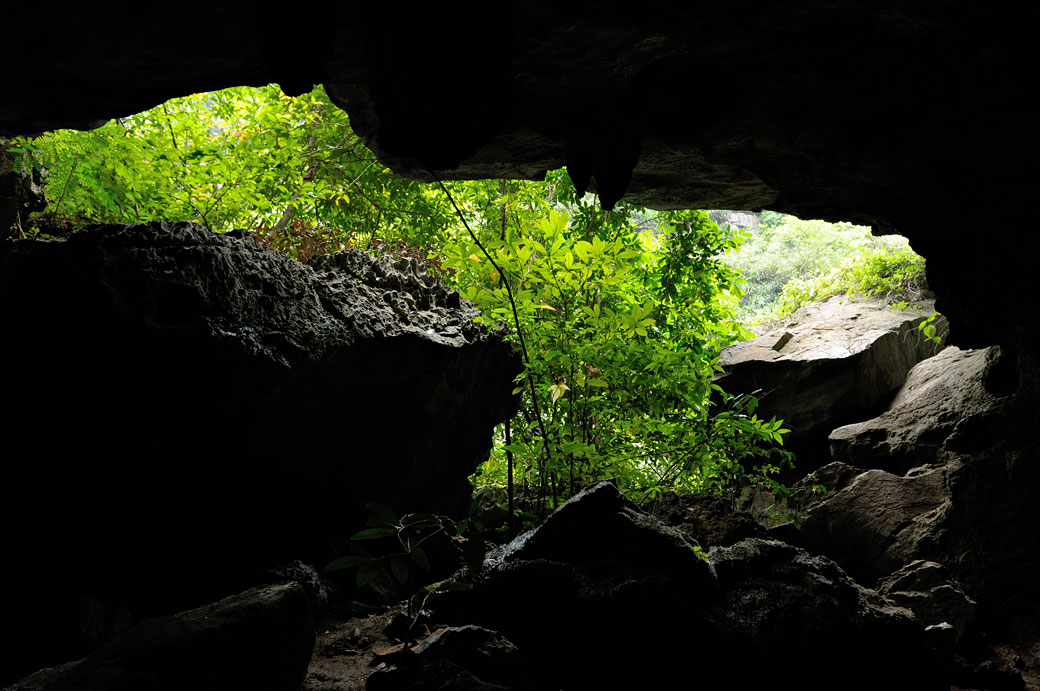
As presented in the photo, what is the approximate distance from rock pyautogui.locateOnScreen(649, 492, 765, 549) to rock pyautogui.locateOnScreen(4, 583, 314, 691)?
2672 mm

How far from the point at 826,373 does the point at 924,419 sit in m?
1.86

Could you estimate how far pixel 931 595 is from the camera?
13.0 feet

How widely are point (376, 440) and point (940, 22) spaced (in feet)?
13.5

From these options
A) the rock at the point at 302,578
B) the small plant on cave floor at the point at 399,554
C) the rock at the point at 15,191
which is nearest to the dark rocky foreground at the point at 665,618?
the small plant on cave floor at the point at 399,554

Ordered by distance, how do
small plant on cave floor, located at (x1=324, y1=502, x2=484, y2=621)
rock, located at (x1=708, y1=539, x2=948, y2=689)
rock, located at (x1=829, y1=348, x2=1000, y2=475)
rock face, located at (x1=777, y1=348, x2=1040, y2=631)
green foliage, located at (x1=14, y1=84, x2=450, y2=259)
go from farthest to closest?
rock, located at (x1=829, y1=348, x2=1000, y2=475) < green foliage, located at (x1=14, y1=84, x2=450, y2=259) < rock face, located at (x1=777, y1=348, x2=1040, y2=631) < rock, located at (x1=708, y1=539, x2=948, y2=689) < small plant on cave floor, located at (x1=324, y1=502, x2=484, y2=621)

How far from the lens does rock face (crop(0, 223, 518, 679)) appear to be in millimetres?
3213

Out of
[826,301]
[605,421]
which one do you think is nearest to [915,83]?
[605,421]

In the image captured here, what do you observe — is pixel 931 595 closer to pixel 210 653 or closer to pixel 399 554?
pixel 399 554

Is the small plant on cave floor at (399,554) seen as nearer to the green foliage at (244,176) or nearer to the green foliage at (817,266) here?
the green foliage at (244,176)

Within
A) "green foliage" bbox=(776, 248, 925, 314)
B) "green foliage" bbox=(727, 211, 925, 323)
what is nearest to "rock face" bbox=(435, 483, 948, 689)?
"green foliage" bbox=(727, 211, 925, 323)

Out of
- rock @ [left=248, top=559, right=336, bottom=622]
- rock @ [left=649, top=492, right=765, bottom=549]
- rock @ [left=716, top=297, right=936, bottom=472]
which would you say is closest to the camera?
rock @ [left=248, top=559, right=336, bottom=622]

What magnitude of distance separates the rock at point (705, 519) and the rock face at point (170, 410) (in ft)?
8.38

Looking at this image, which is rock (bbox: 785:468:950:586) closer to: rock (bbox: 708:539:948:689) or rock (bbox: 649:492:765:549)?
rock (bbox: 649:492:765:549)

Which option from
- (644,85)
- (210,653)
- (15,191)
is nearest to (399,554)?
(210,653)
